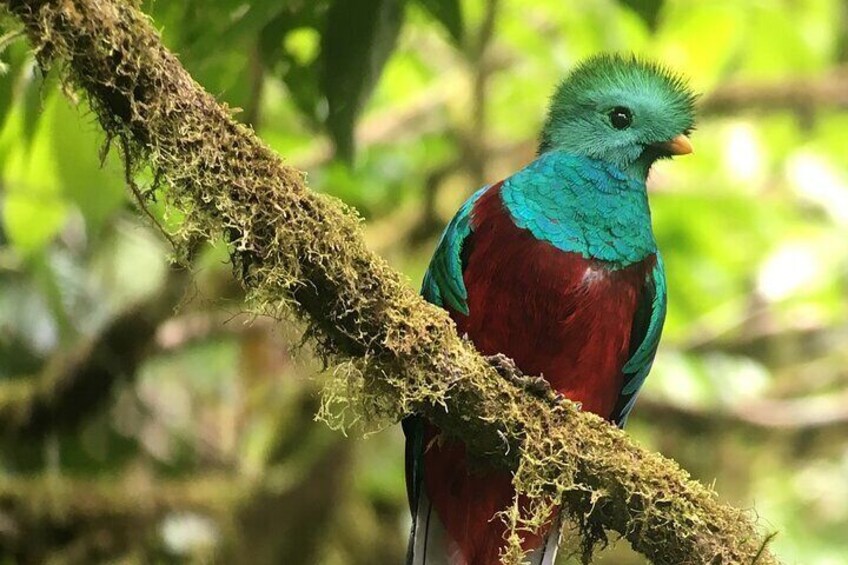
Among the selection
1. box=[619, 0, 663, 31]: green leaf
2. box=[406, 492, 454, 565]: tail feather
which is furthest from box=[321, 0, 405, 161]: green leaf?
box=[406, 492, 454, 565]: tail feather

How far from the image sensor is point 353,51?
8.36ft

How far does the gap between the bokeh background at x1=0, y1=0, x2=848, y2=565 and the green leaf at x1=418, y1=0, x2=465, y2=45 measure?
48 centimetres

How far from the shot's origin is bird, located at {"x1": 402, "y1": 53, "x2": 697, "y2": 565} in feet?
8.56

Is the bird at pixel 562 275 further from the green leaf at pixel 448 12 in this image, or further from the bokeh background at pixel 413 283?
the bokeh background at pixel 413 283

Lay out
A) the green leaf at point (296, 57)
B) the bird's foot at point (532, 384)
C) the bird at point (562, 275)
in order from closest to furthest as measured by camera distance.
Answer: the bird's foot at point (532, 384), the bird at point (562, 275), the green leaf at point (296, 57)

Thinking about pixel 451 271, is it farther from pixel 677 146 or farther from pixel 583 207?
pixel 677 146

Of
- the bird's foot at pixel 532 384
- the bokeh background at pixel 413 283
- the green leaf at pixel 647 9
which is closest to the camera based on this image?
the bird's foot at pixel 532 384

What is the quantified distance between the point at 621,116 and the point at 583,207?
327 millimetres

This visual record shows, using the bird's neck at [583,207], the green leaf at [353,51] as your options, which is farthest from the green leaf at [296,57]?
the bird's neck at [583,207]

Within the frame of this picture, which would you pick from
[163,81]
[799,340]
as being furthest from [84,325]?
[799,340]

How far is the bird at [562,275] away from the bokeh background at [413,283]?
69 centimetres

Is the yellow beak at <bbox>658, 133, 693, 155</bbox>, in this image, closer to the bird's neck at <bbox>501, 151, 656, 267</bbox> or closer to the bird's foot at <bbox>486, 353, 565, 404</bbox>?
the bird's neck at <bbox>501, 151, 656, 267</bbox>

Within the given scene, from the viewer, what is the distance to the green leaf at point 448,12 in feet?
8.82

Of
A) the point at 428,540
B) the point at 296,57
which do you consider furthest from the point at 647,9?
the point at 428,540
